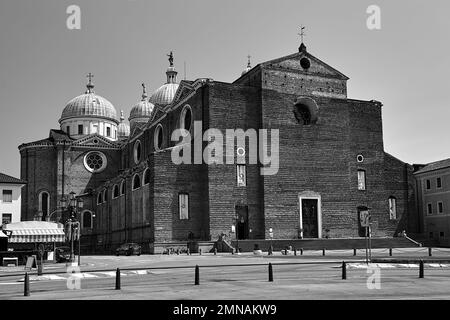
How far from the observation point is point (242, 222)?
169ft

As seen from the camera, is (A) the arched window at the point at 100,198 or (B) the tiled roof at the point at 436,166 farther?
(A) the arched window at the point at 100,198

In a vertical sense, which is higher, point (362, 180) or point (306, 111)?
point (306, 111)

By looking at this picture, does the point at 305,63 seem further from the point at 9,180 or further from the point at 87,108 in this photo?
the point at 87,108

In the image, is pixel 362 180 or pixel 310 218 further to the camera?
pixel 362 180

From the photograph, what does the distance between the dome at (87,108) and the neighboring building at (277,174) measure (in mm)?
17735

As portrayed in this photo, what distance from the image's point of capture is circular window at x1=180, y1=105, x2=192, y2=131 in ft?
184

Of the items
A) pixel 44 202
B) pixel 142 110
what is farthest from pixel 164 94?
pixel 44 202

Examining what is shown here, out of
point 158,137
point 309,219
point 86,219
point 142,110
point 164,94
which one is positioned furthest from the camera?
point 142,110

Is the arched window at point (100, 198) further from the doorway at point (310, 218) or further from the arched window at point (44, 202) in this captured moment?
the doorway at point (310, 218)

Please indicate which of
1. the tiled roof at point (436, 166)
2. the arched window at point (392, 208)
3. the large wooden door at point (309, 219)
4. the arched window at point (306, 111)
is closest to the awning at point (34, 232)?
the large wooden door at point (309, 219)

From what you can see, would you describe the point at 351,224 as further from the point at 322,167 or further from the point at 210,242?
the point at 210,242

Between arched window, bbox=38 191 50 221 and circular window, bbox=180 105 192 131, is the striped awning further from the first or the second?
arched window, bbox=38 191 50 221

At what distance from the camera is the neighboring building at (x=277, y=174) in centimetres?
5044

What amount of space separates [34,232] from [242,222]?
1904cm
